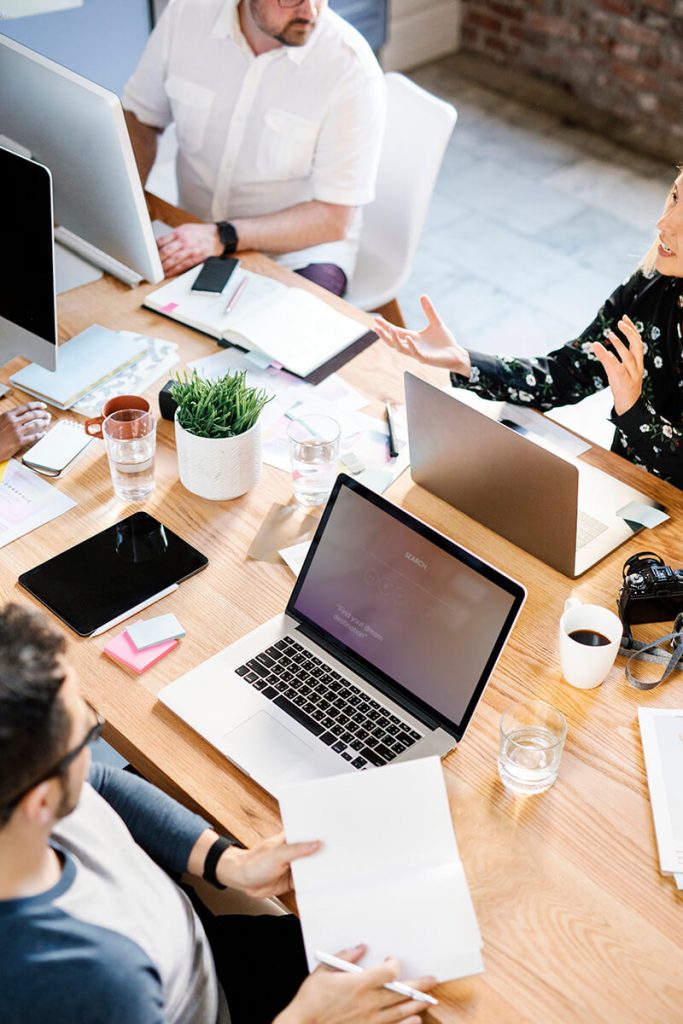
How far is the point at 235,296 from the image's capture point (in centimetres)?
221

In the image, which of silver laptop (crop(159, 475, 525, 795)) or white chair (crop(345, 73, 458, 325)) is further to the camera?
white chair (crop(345, 73, 458, 325))

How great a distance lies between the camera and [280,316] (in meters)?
2.17

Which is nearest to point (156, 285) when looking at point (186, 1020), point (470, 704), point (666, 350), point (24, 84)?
point (24, 84)

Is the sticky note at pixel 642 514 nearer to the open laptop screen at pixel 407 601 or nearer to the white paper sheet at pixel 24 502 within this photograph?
the open laptop screen at pixel 407 601

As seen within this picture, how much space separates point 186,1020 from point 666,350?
1446 millimetres

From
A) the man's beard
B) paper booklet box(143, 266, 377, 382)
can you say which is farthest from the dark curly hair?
the man's beard

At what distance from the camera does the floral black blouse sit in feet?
6.59

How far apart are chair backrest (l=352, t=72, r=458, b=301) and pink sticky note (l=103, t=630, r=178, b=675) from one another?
1589mm

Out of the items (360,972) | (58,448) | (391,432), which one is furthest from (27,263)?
(360,972)

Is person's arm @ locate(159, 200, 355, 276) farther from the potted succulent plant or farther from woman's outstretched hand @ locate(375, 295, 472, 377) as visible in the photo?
the potted succulent plant

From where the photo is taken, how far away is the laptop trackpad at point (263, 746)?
4.55 ft

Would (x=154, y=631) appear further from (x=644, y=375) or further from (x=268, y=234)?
(x=268, y=234)

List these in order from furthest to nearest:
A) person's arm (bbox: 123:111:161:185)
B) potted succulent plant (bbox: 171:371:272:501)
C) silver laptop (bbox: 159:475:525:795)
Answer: person's arm (bbox: 123:111:161:185) → potted succulent plant (bbox: 171:371:272:501) → silver laptop (bbox: 159:475:525:795)

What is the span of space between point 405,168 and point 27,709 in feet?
6.91
